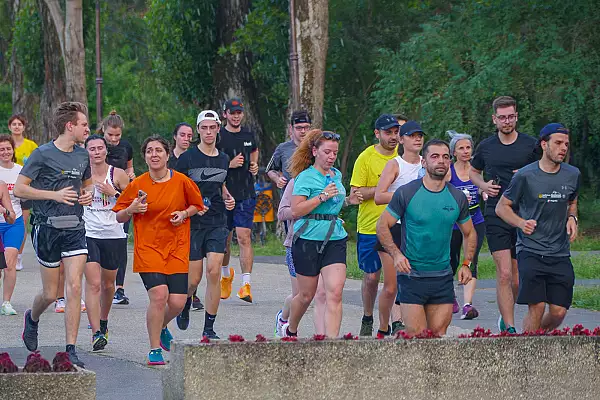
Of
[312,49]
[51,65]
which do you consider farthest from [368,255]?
[51,65]

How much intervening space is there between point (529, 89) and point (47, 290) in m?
15.3

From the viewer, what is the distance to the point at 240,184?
13820mm

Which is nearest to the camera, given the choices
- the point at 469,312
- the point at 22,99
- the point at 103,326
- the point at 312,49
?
the point at 103,326

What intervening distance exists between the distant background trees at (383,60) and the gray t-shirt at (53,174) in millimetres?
13168

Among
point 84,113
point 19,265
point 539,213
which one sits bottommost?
point 19,265

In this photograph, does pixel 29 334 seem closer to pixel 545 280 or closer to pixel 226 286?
pixel 226 286

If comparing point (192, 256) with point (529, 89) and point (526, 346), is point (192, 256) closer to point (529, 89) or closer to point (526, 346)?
point (526, 346)

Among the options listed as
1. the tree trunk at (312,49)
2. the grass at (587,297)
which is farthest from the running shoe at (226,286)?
the tree trunk at (312,49)

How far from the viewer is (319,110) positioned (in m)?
23.2

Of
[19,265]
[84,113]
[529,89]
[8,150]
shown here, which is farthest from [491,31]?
[84,113]

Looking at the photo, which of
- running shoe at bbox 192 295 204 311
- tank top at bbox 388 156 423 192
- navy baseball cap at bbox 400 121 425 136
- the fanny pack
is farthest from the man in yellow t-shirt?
running shoe at bbox 192 295 204 311

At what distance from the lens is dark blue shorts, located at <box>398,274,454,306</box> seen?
830 cm

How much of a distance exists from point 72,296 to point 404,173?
2.87m

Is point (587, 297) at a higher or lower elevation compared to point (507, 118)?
lower
